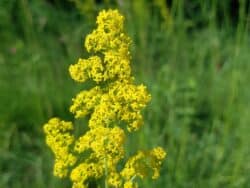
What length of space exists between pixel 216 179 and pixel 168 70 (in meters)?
1.12

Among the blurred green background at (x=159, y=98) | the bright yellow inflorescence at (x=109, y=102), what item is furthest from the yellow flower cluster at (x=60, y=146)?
the blurred green background at (x=159, y=98)

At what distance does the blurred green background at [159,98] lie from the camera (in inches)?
165

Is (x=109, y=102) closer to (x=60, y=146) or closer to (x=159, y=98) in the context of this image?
(x=60, y=146)

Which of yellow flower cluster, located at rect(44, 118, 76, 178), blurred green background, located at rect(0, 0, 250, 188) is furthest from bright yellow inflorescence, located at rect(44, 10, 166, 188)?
blurred green background, located at rect(0, 0, 250, 188)

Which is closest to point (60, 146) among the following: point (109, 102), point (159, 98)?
point (109, 102)

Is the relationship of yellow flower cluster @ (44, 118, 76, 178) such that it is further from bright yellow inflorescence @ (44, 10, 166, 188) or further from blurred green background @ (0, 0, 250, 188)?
blurred green background @ (0, 0, 250, 188)

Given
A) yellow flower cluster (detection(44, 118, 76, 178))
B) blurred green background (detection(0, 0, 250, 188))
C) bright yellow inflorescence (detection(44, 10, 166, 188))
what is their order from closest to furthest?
bright yellow inflorescence (detection(44, 10, 166, 188))
yellow flower cluster (detection(44, 118, 76, 178))
blurred green background (detection(0, 0, 250, 188))

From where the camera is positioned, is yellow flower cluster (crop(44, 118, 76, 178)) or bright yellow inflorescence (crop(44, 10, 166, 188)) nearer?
bright yellow inflorescence (crop(44, 10, 166, 188))

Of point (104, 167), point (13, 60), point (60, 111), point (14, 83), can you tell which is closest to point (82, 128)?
point (60, 111)

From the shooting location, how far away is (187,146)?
183 inches

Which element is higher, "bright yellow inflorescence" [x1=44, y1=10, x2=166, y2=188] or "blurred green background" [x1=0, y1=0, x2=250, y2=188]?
"blurred green background" [x1=0, y1=0, x2=250, y2=188]

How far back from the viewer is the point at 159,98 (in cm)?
502

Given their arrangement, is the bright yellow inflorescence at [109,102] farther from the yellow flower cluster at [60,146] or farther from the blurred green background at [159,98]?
the blurred green background at [159,98]

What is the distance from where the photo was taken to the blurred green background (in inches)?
165
